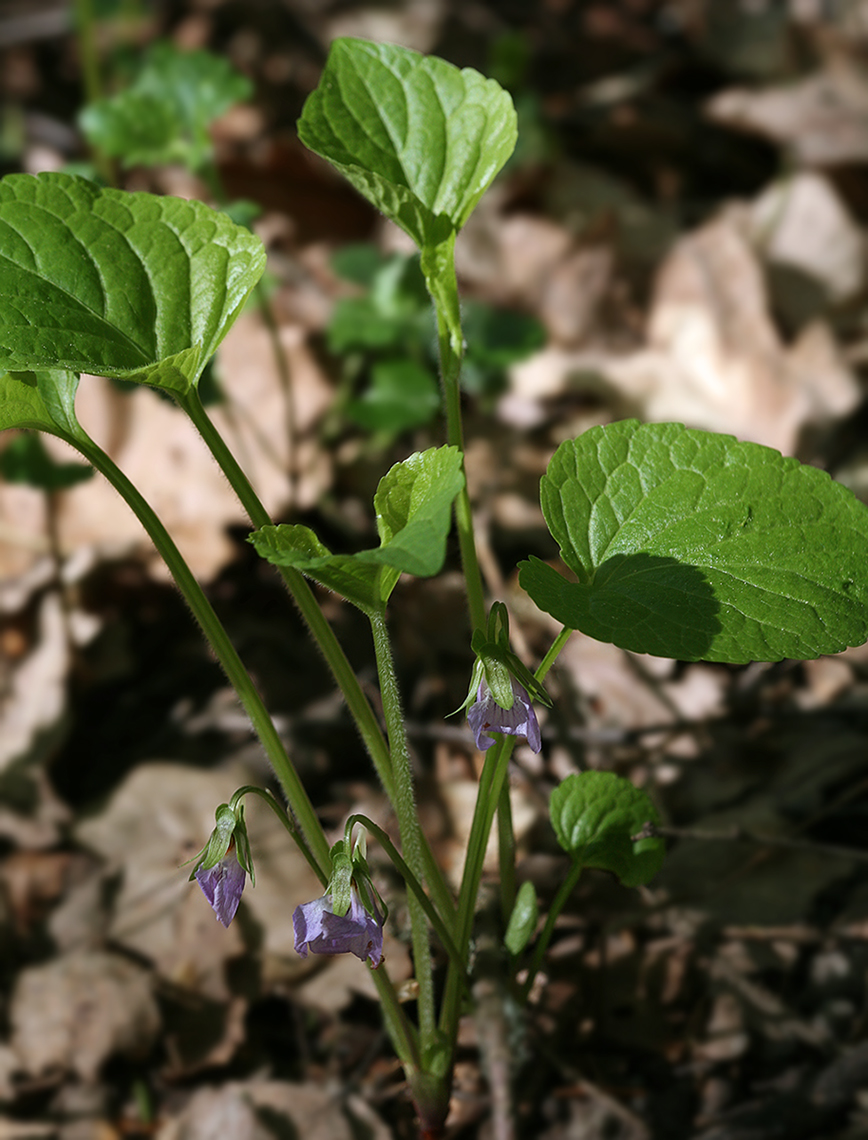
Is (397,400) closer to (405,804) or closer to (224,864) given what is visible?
(405,804)

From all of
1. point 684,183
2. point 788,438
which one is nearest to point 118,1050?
point 788,438

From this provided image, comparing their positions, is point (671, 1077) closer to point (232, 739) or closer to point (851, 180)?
point (232, 739)

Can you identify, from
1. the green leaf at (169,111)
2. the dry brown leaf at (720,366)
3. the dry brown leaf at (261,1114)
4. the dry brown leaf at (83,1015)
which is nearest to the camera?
the dry brown leaf at (261,1114)

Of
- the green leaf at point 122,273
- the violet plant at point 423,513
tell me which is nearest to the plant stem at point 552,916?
the violet plant at point 423,513

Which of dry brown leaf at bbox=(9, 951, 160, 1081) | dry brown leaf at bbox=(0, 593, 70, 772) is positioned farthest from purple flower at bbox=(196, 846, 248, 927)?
dry brown leaf at bbox=(0, 593, 70, 772)

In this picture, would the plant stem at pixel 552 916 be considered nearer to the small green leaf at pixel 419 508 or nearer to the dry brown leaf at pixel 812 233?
the small green leaf at pixel 419 508

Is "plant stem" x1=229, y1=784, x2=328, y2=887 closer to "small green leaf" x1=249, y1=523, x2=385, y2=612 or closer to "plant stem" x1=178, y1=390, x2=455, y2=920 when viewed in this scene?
"plant stem" x1=178, y1=390, x2=455, y2=920
